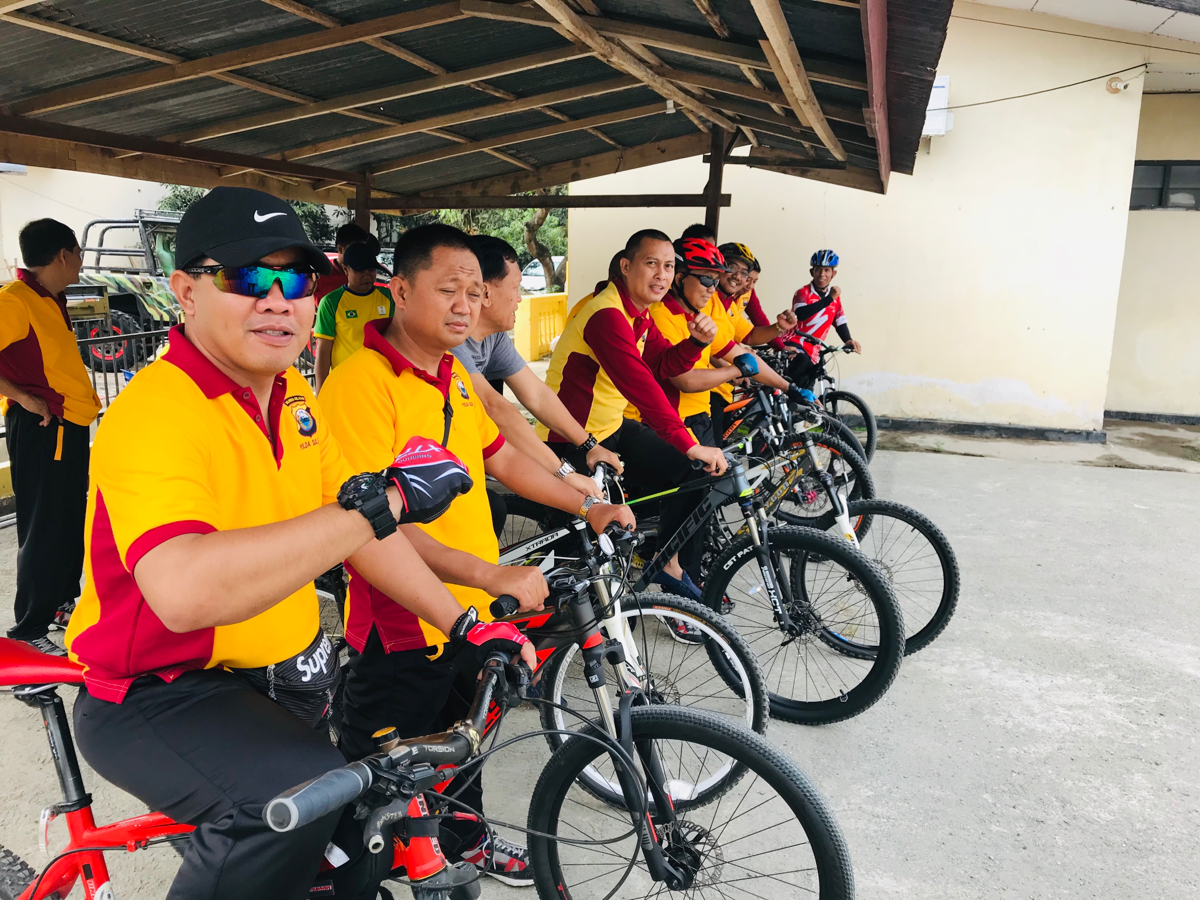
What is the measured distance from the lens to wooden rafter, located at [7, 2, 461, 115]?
11.5 feet

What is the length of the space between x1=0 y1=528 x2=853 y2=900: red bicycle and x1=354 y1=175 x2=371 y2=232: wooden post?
15.2 ft

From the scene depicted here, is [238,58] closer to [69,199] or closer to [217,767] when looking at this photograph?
[217,767]

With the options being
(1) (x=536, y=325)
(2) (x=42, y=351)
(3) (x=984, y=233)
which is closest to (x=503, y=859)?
(2) (x=42, y=351)

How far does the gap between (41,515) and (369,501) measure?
326 centimetres

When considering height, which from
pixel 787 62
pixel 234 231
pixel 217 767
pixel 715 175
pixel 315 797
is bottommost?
pixel 217 767

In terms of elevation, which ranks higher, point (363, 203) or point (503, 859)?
point (363, 203)

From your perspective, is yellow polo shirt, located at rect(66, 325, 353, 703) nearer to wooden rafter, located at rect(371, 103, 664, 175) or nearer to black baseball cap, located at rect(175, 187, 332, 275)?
black baseball cap, located at rect(175, 187, 332, 275)

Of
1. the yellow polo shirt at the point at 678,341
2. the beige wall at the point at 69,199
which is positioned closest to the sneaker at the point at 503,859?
the yellow polo shirt at the point at 678,341

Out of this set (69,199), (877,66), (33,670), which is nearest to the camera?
(33,670)

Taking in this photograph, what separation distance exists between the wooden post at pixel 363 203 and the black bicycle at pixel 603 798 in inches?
179

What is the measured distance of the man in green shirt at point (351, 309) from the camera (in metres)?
5.09

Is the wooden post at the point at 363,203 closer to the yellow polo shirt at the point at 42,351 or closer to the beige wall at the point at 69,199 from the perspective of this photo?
the yellow polo shirt at the point at 42,351

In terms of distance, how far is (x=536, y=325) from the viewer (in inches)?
582

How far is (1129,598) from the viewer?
473 centimetres
